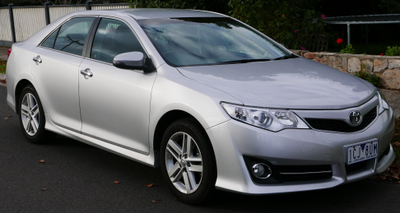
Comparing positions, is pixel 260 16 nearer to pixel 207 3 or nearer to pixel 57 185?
pixel 207 3

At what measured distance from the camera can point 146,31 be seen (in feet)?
16.1

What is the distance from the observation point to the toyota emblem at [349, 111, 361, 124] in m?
3.93

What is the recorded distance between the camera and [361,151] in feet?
12.9

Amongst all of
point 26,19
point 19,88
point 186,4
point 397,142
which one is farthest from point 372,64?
point 26,19

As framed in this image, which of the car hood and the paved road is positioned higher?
the car hood

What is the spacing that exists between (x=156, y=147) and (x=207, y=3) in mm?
9522

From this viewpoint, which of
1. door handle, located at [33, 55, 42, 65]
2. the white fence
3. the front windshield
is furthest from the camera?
the white fence

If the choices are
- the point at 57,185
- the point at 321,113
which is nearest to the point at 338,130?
the point at 321,113

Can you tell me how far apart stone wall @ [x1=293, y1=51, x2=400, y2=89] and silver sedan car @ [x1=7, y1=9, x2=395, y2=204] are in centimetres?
357

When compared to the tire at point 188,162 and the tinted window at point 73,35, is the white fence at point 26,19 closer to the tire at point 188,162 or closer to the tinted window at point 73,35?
the tinted window at point 73,35

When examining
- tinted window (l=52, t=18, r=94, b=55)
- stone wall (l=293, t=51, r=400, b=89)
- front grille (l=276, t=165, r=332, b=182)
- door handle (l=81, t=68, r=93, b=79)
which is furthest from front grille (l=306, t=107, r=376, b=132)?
stone wall (l=293, t=51, r=400, b=89)

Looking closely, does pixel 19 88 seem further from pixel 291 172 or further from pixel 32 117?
pixel 291 172

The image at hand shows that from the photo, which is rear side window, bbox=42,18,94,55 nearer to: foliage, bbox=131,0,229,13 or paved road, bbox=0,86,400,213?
paved road, bbox=0,86,400,213

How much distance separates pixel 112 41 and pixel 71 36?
84 cm
